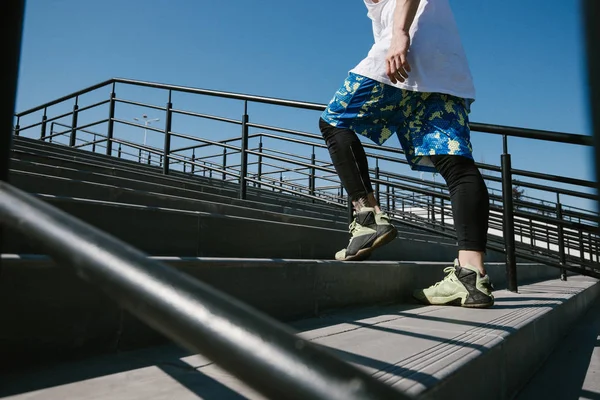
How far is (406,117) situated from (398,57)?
259 millimetres

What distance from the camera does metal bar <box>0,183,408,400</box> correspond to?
23 centimetres

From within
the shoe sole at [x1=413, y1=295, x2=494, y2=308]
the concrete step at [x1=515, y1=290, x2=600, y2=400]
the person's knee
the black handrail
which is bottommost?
the concrete step at [x1=515, y1=290, x2=600, y2=400]

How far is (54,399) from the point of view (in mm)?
674

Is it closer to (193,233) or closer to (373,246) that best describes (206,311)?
(193,233)

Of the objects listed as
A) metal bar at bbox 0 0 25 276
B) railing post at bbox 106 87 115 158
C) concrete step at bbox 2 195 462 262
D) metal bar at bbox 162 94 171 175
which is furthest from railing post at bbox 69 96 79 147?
metal bar at bbox 0 0 25 276

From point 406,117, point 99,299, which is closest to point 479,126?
point 406,117

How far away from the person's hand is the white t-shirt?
5cm

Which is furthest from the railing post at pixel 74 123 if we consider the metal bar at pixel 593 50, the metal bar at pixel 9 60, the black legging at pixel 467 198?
the metal bar at pixel 593 50

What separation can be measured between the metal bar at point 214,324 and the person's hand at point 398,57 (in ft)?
4.42

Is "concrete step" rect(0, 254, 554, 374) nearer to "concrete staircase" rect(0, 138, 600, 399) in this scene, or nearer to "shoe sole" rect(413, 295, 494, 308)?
"concrete staircase" rect(0, 138, 600, 399)

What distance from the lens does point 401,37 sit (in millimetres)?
1522

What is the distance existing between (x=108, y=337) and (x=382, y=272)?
1.09 metres

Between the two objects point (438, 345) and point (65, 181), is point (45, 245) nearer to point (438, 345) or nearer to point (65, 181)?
point (438, 345)

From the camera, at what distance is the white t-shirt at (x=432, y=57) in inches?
62.6
